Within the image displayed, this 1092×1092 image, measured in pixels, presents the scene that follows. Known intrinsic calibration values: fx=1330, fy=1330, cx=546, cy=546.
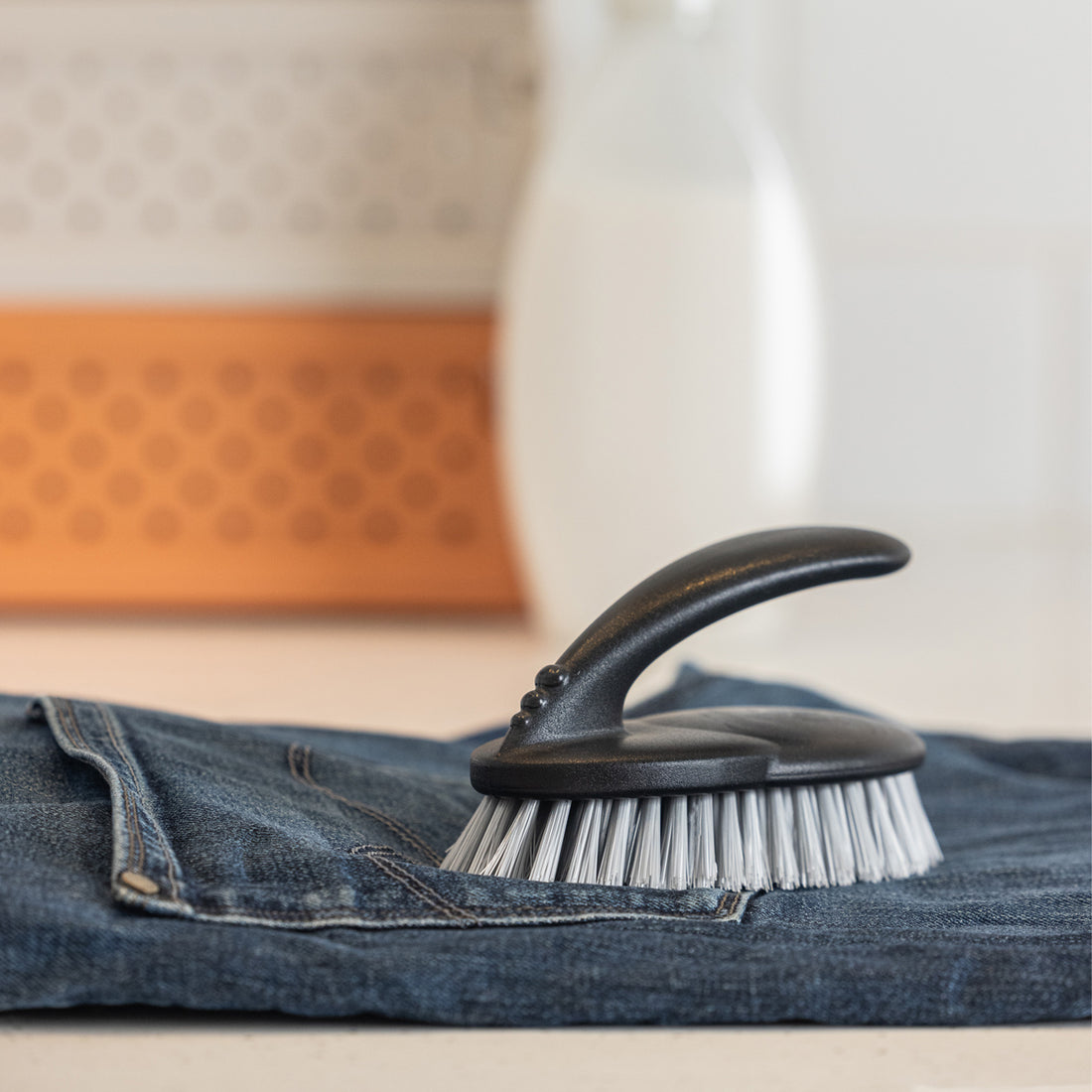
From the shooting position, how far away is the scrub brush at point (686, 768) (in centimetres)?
37

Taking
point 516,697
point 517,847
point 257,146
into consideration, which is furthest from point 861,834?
point 257,146

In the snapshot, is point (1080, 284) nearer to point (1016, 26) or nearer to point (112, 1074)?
point (1016, 26)

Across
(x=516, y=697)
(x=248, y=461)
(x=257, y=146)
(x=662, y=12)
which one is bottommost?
(x=516, y=697)

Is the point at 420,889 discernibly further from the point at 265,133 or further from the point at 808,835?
the point at 265,133

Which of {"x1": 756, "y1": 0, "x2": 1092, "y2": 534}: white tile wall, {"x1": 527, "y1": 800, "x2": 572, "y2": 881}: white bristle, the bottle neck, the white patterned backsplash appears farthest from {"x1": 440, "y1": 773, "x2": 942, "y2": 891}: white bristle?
{"x1": 756, "y1": 0, "x2": 1092, "y2": 534}: white tile wall

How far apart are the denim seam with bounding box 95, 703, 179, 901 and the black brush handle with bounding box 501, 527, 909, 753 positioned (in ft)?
0.30

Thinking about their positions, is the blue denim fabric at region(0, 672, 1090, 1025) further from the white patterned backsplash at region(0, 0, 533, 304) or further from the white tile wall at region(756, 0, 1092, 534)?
the white tile wall at region(756, 0, 1092, 534)

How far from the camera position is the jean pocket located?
335 mm

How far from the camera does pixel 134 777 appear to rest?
1.26 ft

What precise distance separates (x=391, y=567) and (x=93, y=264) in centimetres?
52

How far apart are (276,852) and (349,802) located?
9 centimetres

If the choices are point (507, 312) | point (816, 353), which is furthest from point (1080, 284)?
point (507, 312)

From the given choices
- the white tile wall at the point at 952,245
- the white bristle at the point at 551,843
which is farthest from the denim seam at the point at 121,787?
the white tile wall at the point at 952,245

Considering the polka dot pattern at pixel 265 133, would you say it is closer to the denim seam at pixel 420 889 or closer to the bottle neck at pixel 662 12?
the bottle neck at pixel 662 12
